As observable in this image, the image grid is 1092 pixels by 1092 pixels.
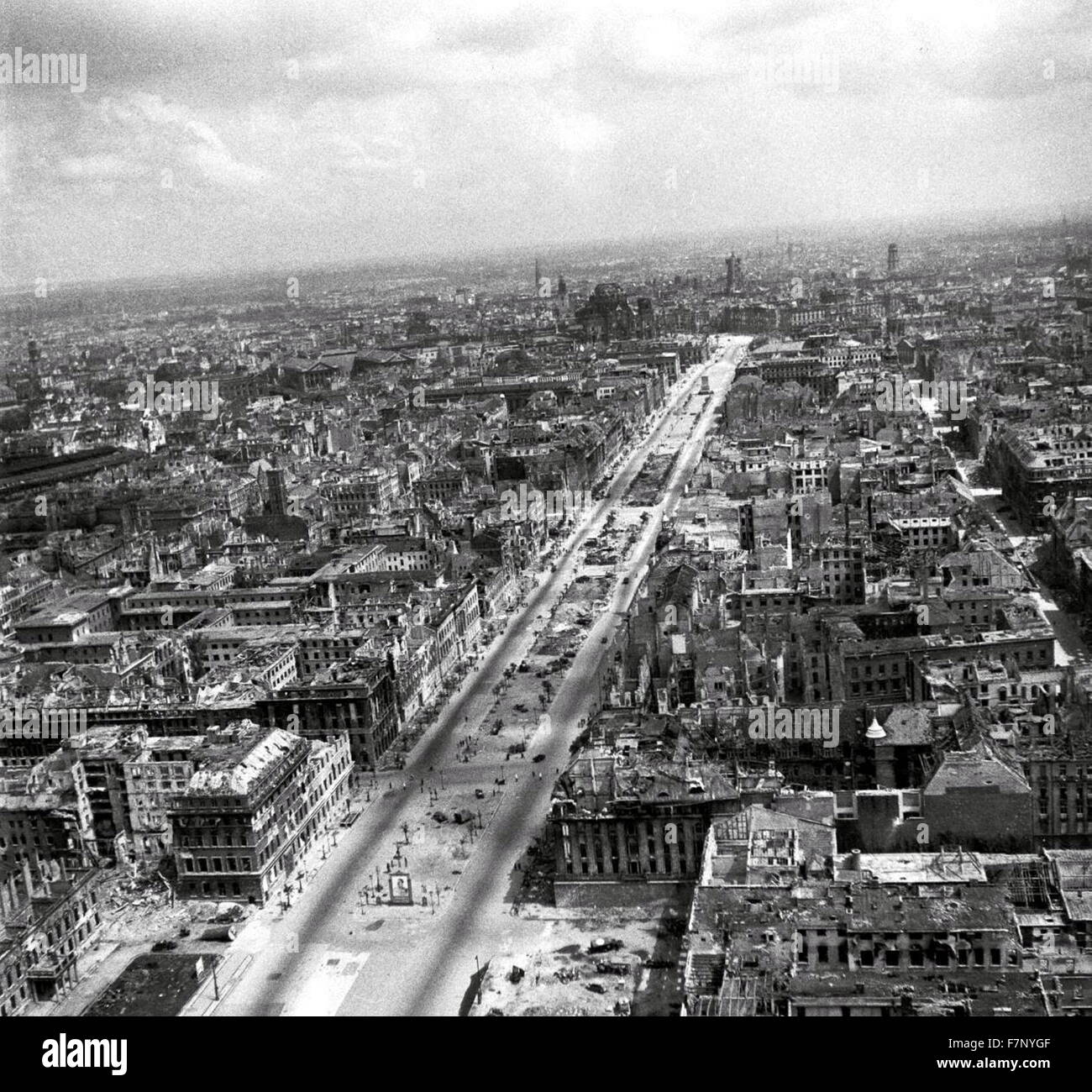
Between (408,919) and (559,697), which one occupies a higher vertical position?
(559,697)

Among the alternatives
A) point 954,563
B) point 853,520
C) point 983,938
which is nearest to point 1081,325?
point 853,520

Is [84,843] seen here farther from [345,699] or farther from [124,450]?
[124,450]

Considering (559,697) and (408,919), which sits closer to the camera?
(408,919)

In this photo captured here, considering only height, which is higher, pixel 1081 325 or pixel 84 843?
pixel 1081 325
